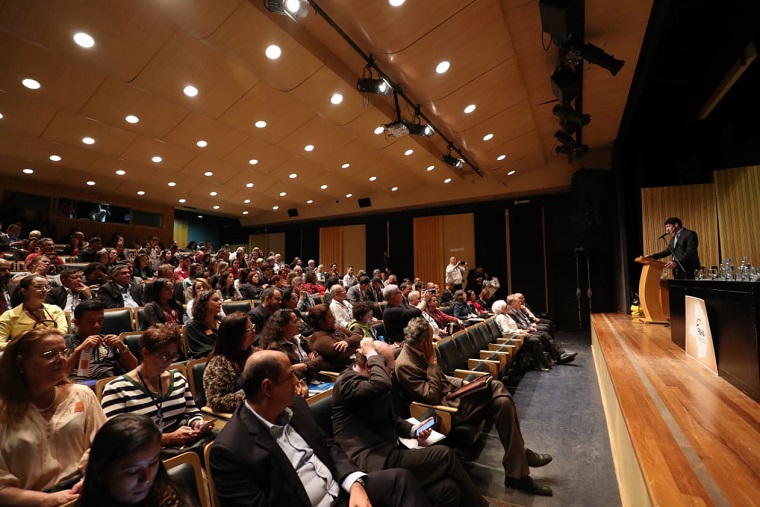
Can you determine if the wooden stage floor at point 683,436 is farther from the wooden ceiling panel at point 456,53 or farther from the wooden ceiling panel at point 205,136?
the wooden ceiling panel at point 205,136

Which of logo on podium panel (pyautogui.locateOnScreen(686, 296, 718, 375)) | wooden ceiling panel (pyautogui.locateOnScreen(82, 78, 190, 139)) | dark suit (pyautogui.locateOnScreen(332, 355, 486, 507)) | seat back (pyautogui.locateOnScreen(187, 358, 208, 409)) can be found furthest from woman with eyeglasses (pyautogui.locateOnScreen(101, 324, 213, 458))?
wooden ceiling panel (pyautogui.locateOnScreen(82, 78, 190, 139))

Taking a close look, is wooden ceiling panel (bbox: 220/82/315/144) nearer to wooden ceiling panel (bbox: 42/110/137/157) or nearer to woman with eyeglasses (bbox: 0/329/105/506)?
wooden ceiling panel (bbox: 42/110/137/157)

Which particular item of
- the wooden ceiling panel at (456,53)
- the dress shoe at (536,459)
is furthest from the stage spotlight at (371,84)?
the dress shoe at (536,459)

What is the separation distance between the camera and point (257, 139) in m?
6.28

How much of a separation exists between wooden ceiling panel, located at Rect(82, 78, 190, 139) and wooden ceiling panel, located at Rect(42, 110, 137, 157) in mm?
249

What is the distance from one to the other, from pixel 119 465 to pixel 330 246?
1105cm

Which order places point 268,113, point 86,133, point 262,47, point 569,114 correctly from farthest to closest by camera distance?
point 86,133 < point 268,113 < point 569,114 < point 262,47

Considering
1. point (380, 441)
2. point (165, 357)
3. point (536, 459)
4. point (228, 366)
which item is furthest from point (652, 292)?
point (165, 357)

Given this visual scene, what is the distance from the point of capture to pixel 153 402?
154 centimetres

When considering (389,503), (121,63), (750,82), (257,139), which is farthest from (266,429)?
(750,82)

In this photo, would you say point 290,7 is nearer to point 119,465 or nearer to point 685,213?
point 119,465

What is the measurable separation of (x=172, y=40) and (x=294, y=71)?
126 centimetres

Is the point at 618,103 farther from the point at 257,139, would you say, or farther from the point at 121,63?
the point at 121,63

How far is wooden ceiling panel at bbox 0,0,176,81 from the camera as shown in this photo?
3.40 m
